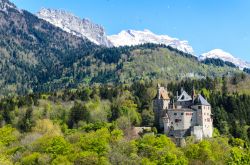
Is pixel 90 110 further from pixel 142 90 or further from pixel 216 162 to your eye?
pixel 216 162

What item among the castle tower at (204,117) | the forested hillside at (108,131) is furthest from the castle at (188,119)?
the forested hillside at (108,131)

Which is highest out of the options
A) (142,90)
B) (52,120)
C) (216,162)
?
(142,90)

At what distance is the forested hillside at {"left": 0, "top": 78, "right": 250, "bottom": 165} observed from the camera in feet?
323

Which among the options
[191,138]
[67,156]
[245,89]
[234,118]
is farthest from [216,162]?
[245,89]

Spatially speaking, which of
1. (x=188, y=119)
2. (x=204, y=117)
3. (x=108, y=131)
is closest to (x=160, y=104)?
(x=188, y=119)

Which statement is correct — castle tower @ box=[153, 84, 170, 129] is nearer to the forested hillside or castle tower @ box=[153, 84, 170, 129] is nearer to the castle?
the forested hillside

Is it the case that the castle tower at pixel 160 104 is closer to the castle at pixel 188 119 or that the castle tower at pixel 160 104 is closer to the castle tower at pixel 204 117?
the castle at pixel 188 119

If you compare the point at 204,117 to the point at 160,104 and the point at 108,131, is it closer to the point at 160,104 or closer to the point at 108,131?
the point at 160,104

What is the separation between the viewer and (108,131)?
120 metres

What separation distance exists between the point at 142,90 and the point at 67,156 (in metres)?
75.7

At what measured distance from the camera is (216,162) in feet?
334

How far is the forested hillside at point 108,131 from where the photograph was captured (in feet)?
323

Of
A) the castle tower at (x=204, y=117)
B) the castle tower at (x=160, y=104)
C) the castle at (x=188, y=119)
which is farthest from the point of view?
the castle tower at (x=160, y=104)

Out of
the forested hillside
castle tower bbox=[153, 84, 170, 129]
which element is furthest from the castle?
castle tower bbox=[153, 84, 170, 129]
